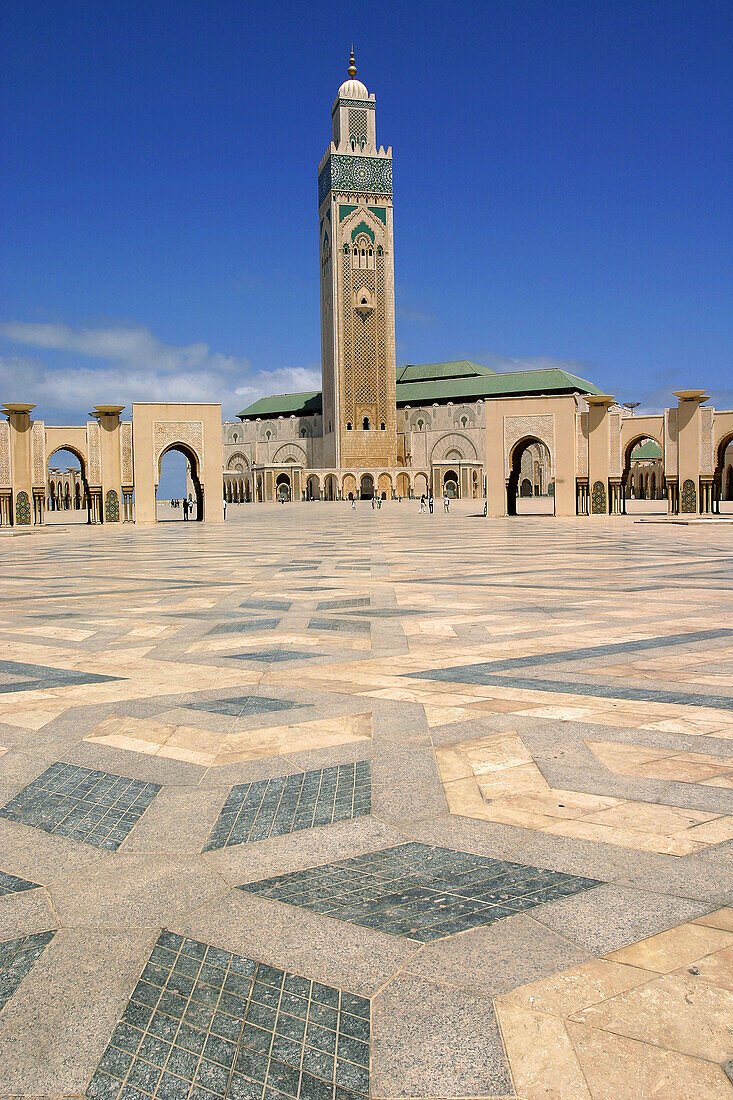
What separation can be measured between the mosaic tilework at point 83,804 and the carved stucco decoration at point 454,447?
59064 millimetres

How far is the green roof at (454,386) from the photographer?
61188 millimetres

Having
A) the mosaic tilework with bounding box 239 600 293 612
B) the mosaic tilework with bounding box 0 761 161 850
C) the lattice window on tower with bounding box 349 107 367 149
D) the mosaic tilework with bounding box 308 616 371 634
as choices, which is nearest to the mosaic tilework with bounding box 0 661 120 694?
the mosaic tilework with bounding box 0 761 161 850

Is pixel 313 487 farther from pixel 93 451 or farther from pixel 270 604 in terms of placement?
pixel 270 604

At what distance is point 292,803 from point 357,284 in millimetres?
59340

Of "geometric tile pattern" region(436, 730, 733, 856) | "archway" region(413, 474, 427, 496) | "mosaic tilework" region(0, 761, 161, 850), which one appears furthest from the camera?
"archway" region(413, 474, 427, 496)

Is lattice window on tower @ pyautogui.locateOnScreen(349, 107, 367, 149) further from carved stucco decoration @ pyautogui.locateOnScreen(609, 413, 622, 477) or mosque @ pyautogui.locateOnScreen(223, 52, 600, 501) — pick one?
carved stucco decoration @ pyautogui.locateOnScreen(609, 413, 622, 477)

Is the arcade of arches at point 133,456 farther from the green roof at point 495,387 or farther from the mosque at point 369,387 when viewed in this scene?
the green roof at point 495,387

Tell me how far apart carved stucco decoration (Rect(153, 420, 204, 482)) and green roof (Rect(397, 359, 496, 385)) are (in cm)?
4496

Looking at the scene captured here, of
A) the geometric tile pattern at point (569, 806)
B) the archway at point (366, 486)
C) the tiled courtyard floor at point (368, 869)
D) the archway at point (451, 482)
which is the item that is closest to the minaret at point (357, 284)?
the archway at point (366, 486)

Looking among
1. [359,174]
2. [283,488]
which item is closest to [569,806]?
[283,488]

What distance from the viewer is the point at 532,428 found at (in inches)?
998

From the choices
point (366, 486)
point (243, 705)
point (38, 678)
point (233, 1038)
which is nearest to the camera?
point (233, 1038)

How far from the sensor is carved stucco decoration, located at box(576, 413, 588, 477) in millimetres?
25516

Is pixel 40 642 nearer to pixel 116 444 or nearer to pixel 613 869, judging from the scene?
pixel 613 869
